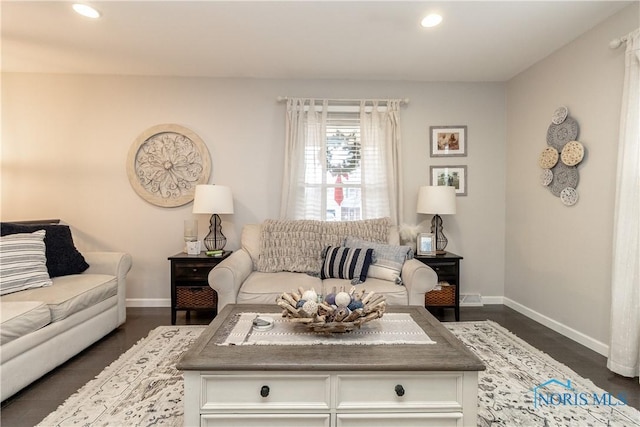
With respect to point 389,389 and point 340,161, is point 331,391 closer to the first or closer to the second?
point 389,389


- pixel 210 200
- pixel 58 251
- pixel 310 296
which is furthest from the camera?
pixel 210 200

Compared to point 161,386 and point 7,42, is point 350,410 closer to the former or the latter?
point 161,386

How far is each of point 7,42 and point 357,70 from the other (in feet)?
10.8

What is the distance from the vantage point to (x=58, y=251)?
9.36 ft

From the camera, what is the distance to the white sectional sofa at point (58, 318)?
1.94 meters

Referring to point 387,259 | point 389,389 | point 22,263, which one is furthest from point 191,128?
point 389,389

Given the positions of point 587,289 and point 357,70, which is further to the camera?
point 357,70

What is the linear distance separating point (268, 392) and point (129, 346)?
76.6 inches

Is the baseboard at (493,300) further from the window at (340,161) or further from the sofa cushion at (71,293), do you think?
the sofa cushion at (71,293)

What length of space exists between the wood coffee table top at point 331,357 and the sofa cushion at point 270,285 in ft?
3.25

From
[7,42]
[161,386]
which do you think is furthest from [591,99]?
[7,42]

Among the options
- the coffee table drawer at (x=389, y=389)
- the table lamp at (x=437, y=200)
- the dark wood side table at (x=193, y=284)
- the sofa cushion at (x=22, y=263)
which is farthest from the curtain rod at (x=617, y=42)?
the sofa cushion at (x=22, y=263)

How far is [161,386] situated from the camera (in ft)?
6.91

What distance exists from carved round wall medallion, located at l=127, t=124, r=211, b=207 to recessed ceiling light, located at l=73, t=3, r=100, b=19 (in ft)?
4.44
